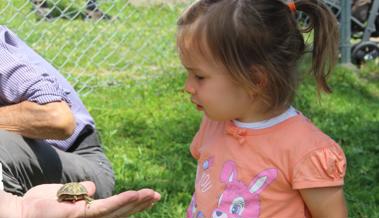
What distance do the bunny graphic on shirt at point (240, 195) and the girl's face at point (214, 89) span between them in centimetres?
15

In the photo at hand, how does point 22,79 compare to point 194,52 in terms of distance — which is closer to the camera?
point 194,52

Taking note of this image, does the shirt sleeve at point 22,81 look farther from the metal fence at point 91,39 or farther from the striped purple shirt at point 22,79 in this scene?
the metal fence at point 91,39

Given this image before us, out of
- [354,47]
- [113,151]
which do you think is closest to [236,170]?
[113,151]

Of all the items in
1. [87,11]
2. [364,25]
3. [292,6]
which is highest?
[292,6]

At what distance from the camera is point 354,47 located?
6.19 meters

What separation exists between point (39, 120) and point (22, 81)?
0.14 m

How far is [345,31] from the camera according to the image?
598 centimetres

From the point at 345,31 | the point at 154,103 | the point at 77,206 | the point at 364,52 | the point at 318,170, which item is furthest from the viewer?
the point at 364,52

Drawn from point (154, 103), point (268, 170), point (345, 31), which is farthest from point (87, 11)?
point (268, 170)

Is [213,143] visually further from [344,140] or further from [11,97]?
[344,140]

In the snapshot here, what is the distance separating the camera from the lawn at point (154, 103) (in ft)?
11.9

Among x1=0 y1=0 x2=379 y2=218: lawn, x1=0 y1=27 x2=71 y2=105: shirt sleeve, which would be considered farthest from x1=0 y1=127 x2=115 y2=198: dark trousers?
x1=0 y1=0 x2=379 y2=218: lawn

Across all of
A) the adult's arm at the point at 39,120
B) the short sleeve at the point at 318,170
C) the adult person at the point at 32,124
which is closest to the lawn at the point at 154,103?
the short sleeve at the point at 318,170

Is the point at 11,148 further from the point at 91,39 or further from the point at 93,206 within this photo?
the point at 91,39
